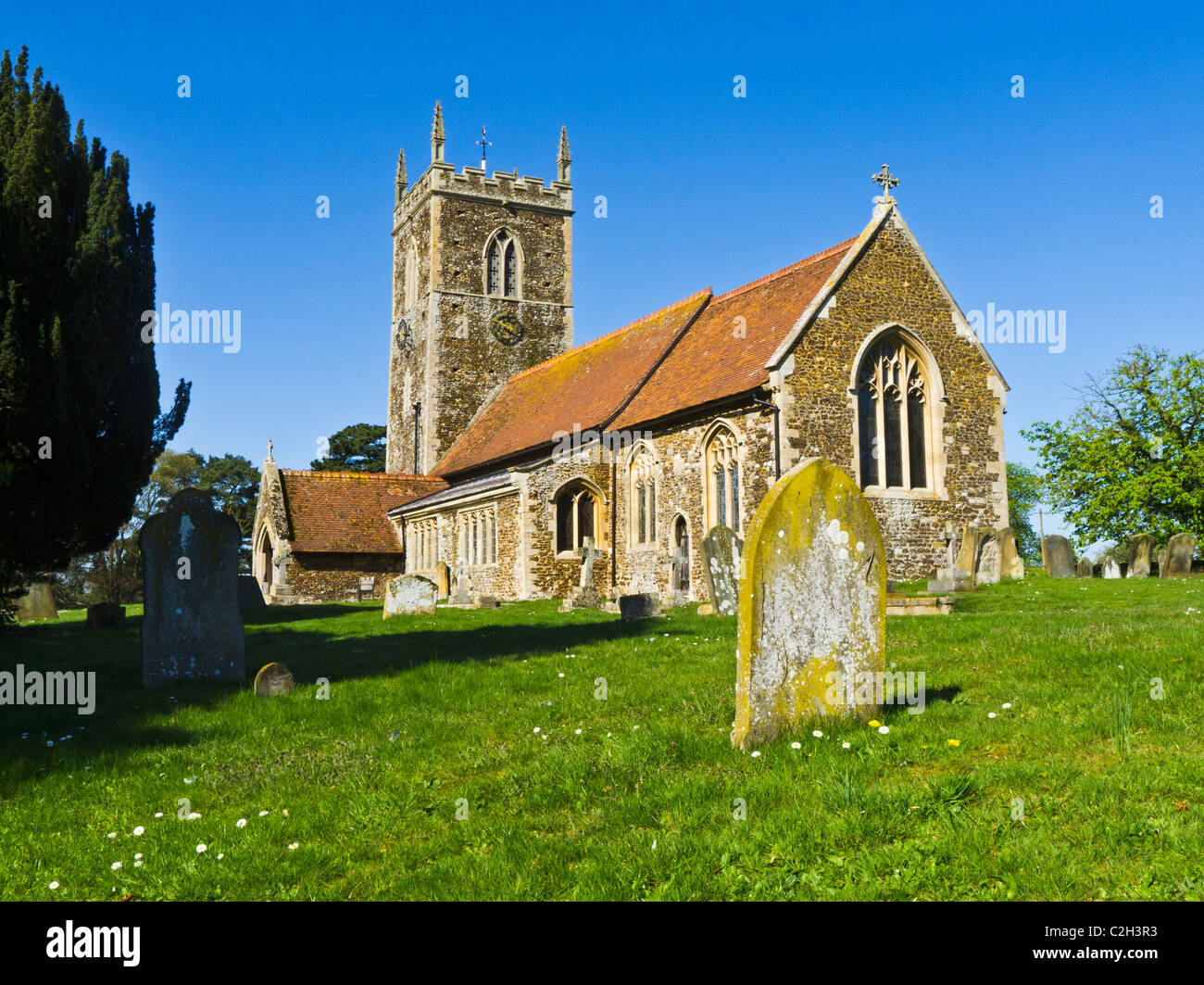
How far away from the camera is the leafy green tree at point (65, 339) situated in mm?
13969

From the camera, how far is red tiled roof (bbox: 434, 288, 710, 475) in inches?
1003

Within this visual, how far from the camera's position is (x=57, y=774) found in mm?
6168

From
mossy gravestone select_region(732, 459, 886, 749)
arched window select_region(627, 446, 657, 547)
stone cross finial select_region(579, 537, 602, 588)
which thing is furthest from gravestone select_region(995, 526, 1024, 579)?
mossy gravestone select_region(732, 459, 886, 749)

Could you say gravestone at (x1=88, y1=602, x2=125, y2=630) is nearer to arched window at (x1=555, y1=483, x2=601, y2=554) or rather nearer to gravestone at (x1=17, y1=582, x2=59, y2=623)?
gravestone at (x1=17, y1=582, x2=59, y2=623)

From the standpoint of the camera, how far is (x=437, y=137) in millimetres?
36562

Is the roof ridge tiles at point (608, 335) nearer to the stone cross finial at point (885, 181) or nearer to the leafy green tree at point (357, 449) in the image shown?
the stone cross finial at point (885, 181)

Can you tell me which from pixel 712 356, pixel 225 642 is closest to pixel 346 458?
pixel 712 356

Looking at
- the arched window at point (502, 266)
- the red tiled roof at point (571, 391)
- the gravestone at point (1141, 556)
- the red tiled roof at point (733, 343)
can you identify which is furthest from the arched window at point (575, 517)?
the arched window at point (502, 266)

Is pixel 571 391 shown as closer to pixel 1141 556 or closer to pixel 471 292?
pixel 471 292

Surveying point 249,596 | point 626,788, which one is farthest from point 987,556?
point 626,788

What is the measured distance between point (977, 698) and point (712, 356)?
16811 millimetres

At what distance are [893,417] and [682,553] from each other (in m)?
5.29

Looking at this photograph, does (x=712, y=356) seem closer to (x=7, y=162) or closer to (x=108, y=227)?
(x=108, y=227)
